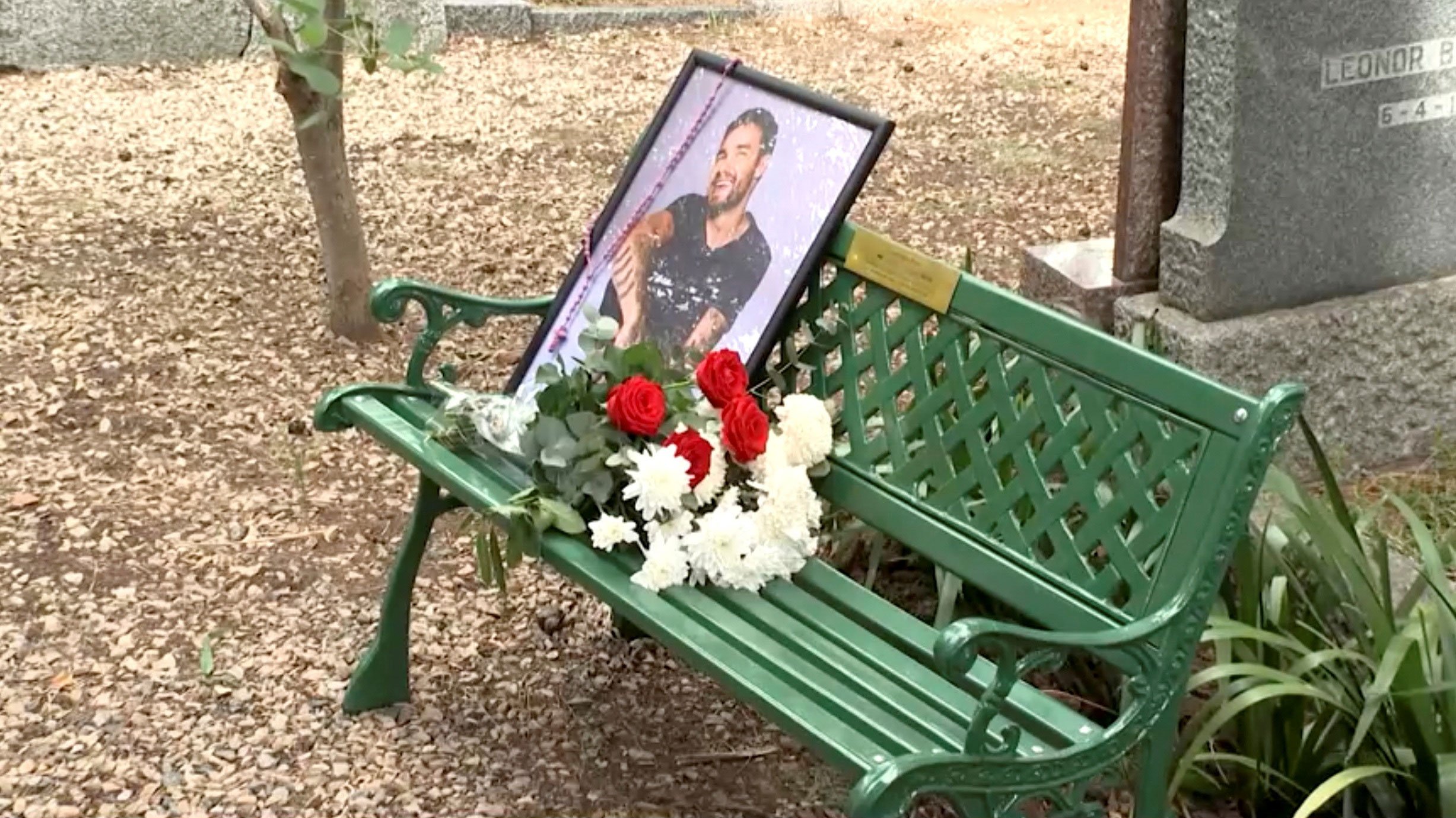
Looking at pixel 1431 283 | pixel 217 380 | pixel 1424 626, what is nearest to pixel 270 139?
pixel 217 380

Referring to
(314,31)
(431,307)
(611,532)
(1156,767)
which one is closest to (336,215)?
(314,31)

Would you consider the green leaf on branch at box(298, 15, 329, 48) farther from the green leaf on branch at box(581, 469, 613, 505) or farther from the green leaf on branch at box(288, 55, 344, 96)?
the green leaf on branch at box(581, 469, 613, 505)

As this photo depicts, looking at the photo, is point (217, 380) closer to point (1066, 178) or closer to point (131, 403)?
point (131, 403)

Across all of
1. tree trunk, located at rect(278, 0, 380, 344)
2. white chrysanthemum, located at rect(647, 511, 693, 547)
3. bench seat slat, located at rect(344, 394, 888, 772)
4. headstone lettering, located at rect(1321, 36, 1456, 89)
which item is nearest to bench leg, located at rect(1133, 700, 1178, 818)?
bench seat slat, located at rect(344, 394, 888, 772)

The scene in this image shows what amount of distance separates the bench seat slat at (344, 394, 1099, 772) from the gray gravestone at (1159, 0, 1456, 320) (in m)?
1.54

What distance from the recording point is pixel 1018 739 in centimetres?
214

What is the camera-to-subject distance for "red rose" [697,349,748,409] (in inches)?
109

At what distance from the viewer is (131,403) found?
460 cm

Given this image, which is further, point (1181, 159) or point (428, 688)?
point (1181, 159)

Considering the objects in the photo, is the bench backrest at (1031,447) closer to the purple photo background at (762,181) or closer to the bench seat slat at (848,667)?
the purple photo background at (762,181)

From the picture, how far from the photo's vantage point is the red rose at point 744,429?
2721mm

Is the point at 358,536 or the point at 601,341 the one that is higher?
the point at 601,341

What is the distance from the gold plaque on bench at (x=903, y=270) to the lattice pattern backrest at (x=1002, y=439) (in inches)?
1.1

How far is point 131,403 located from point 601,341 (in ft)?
6.86
